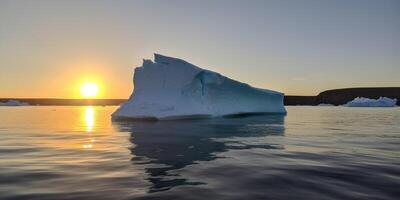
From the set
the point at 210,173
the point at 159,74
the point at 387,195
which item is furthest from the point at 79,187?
the point at 159,74

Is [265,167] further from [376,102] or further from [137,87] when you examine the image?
[376,102]

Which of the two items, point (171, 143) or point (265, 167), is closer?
point (265, 167)

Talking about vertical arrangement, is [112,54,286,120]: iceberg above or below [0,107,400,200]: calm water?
above

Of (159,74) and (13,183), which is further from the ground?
(159,74)

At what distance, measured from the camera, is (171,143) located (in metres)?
10.1

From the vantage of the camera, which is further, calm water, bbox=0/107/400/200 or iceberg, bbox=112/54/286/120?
iceberg, bbox=112/54/286/120

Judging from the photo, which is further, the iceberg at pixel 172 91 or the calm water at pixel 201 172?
the iceberg at pixel 172 91

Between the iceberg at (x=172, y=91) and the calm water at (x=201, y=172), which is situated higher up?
the iceberg at (x=172, y=91)

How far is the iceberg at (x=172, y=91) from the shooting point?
68.4 feet

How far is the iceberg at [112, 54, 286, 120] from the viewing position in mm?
20844

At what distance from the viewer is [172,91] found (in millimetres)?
21375

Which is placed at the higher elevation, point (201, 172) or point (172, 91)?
point (172, 91)

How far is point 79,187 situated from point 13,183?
1.03m

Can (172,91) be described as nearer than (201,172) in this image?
No
